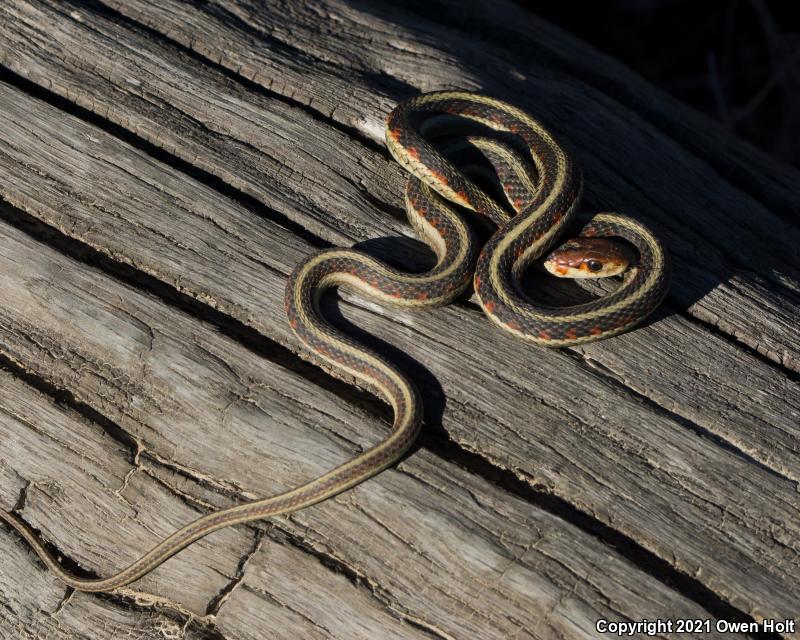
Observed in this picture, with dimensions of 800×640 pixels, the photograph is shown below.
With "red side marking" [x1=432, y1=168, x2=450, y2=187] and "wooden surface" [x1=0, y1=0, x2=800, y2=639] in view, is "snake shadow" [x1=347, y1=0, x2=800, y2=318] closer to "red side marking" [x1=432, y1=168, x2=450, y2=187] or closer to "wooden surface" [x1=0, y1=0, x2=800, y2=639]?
"wooden surface" [x1=0, y1=0, x2=800, y2=639]

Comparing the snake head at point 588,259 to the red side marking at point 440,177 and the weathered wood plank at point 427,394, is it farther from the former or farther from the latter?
the red side marking at point 440,177

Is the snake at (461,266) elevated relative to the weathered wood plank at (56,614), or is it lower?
elevated

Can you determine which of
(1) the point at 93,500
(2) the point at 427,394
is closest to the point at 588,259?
(2) the point at 427,394

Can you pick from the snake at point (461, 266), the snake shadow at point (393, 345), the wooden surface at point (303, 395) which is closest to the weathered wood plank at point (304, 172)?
the wooden surface at point (303, 395)

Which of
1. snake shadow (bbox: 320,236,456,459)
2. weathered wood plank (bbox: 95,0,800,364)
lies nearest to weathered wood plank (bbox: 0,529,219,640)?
snake shadow (bbox: 320,236,456,459)

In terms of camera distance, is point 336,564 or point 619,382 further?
point 619,382

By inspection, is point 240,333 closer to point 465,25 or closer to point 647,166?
point 647,166

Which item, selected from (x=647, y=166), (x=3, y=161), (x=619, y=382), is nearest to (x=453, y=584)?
(x=619, y=382)
